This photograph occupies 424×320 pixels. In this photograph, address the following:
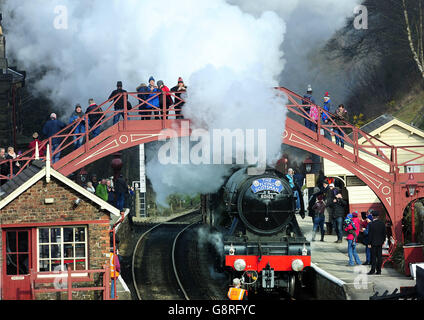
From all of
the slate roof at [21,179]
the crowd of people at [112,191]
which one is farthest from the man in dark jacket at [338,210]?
the slate roof at [21,179]

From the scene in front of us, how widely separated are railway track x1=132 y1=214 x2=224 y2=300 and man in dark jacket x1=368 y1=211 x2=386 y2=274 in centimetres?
376

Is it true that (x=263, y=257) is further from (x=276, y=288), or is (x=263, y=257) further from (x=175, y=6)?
(x=175, y=6)

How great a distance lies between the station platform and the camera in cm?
1680

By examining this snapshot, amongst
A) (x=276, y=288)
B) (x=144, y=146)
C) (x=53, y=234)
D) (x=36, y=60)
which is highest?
(x=36, y=60)

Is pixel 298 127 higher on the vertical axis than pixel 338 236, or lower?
higher

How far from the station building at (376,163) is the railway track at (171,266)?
5037 millimetres

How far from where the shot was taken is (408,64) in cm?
3678

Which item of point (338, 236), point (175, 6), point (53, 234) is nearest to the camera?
point (53, 234)

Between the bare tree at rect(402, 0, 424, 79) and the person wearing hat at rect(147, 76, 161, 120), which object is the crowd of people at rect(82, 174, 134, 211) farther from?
the bare tree at rect(402, 0, 424, 79)

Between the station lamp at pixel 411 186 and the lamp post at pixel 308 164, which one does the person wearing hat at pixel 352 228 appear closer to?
the station lamp at pixel 411 186

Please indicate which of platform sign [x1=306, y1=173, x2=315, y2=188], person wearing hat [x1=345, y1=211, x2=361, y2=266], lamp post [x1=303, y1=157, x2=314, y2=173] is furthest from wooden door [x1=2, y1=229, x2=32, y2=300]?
platform sign [x1=306, y1=173, x2=315, y2=188]
